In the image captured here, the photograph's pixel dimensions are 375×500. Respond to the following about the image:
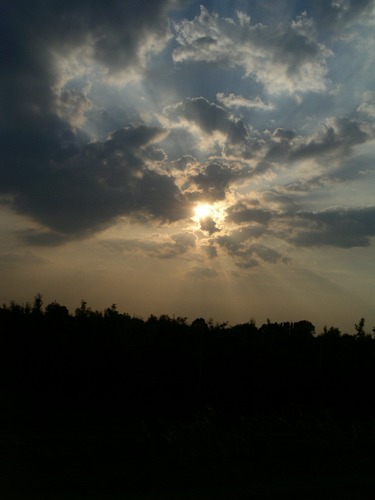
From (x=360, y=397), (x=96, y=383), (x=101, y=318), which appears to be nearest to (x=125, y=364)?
(x=96, y=383)

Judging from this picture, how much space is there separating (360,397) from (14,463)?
540 inches

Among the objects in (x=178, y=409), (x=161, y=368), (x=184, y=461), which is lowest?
(x=184, y=461)

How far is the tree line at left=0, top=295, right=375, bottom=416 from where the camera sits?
52.6 ft

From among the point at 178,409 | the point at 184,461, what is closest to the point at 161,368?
the point at 178,409

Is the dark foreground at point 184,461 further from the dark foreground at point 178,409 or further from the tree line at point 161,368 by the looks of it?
the tree line at point 161,368

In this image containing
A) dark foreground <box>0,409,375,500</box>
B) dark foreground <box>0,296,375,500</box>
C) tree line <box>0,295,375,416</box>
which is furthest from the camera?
tree line <box>0,295,375,416</box>

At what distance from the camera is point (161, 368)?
56.1ft

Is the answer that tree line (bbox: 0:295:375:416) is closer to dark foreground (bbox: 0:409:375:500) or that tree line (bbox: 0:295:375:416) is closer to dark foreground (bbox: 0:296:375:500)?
dark foreground (bbox: 0:296:375:500)

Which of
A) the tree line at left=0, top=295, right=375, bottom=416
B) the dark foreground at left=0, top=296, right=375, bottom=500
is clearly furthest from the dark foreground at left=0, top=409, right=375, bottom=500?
the tree line at left=0, top=295, right=375, bottom=416

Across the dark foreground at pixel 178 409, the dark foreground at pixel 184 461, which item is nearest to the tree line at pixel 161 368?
the dark foreground at pixel 178 409

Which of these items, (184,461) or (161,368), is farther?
(161,368)

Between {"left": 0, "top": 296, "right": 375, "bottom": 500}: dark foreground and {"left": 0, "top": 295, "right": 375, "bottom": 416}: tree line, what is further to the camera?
{"left": 0, "top": 295, "right": 375, "bottom": 416}: tree line

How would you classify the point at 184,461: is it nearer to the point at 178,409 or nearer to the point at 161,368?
the point at 178,409

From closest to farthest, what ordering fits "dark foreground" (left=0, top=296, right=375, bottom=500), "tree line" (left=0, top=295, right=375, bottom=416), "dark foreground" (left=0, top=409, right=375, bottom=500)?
"dark foreground" (left=0, top=409, right=375, bottom=500) < "dark foreground" (left=0, top=296, right=375, bottom=500) < "tree line" (left=0, top=295, right=375, bottom=416)
